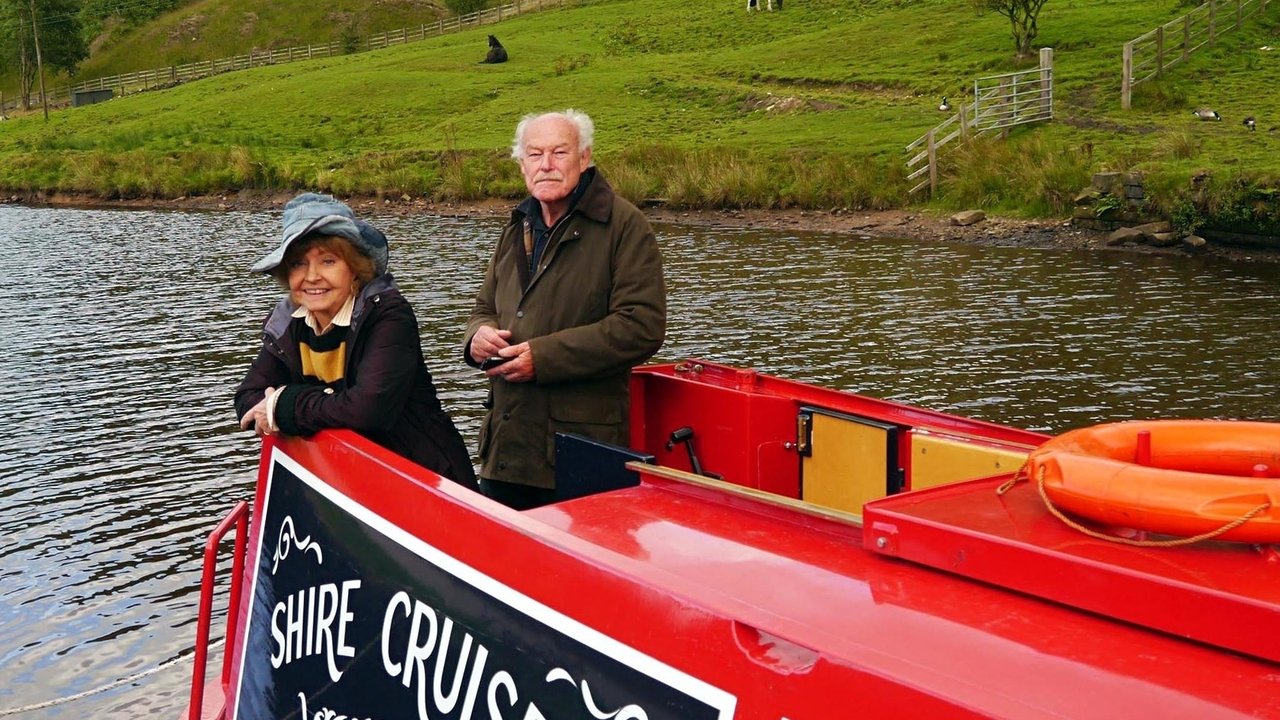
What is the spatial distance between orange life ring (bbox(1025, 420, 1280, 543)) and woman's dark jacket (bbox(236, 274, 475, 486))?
2225 mm

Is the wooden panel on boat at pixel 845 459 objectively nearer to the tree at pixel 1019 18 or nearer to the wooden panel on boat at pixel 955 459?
the wooden panel on boat at pixel 955 459

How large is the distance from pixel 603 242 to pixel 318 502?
1.40 meters

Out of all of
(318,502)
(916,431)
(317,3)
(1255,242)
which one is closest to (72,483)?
(318,502)

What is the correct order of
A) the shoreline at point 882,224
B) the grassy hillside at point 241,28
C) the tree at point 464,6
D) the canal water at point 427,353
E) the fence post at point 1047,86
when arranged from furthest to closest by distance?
the grassy hillside at point 241,28 < the tree at point 464,6 < the fence post at point 1047,86 < the shoreline at point 882,224 < the canal water at point 427,353

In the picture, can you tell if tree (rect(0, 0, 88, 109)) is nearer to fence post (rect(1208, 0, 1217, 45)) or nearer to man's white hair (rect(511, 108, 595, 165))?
fence post (rect(1208, 0, 1217, 45))

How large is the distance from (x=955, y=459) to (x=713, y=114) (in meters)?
35.8

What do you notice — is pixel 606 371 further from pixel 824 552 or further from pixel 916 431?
pixel 824 552

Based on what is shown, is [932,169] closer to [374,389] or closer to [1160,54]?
[1160,54]

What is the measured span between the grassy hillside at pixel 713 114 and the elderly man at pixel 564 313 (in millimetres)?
19688

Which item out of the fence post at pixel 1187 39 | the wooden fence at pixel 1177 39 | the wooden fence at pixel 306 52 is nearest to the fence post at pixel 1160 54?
the wooden fence at pixel 1177 39

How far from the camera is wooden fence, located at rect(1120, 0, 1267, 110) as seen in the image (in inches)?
1206

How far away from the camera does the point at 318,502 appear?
15.0 ft

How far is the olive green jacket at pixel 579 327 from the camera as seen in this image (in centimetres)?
478

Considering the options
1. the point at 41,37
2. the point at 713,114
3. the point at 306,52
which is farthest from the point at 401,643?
the point at 41,37
